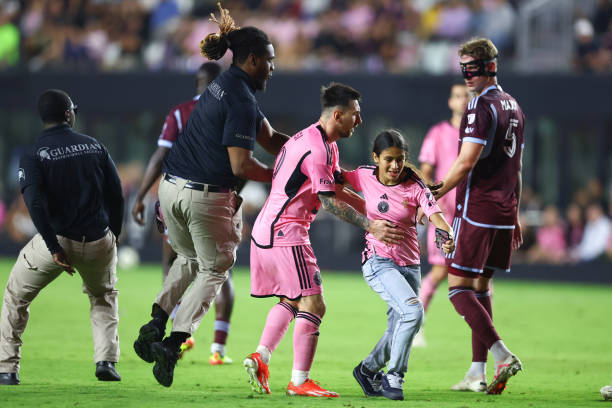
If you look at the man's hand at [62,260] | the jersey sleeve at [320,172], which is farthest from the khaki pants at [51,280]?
the jersey sleeve at [320,172]

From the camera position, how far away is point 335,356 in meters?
8.73

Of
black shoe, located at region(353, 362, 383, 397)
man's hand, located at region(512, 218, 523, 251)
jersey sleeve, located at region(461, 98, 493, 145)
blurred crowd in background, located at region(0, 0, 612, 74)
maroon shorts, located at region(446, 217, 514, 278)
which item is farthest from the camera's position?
blurred crowd in background, located at region(0, 0, 612, 74)

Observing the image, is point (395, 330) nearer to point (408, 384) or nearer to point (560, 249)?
point (408, 384)

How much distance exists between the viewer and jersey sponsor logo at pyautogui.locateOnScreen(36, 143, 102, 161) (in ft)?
21.5

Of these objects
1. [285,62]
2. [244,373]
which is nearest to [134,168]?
[285,62]

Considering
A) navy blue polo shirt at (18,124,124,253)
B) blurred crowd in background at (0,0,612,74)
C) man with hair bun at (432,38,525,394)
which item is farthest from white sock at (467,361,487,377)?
blurred crowd in background at (0,0,612,74)

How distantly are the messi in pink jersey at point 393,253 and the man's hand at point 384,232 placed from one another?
Result: 0.21 m

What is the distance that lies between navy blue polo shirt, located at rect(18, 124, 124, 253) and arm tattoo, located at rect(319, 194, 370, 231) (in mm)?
1664

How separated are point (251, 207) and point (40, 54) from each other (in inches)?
238

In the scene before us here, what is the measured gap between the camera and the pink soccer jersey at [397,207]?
641cm

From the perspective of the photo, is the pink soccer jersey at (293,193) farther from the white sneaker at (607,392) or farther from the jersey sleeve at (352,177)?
the white sneaker at (607,392)

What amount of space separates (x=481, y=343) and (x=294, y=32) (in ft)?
47.8

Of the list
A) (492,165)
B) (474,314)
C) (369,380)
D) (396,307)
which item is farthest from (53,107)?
(474,314)

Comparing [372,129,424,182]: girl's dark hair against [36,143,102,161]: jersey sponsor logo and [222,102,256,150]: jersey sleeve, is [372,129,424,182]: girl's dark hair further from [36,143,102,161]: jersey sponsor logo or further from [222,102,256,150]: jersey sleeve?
[36,143,102,161]: jersey sponsor logo
